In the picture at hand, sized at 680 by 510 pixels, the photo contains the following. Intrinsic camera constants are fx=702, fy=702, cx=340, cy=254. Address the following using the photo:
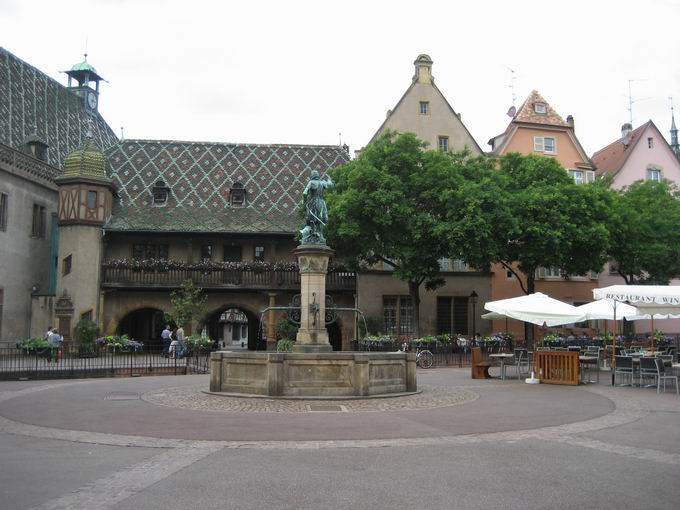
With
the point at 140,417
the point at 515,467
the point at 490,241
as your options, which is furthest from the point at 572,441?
the point at 490,241

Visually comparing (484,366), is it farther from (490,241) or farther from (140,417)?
(140,417)

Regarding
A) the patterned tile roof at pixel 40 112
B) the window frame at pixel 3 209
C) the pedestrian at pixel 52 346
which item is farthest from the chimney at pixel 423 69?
the pedestrian at pixel 52 346

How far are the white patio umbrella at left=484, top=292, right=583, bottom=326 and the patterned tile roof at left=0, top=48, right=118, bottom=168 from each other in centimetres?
2649

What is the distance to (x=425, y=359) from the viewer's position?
28203 mm

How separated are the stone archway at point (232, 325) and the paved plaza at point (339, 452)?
22.4m

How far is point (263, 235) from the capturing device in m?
38.9

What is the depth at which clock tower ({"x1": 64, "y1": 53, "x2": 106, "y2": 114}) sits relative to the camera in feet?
159

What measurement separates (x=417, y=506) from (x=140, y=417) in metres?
7.49

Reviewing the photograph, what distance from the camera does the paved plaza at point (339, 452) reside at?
23.3 ft

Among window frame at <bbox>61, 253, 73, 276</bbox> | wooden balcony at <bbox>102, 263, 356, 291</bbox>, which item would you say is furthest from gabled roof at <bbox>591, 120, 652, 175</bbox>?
window frame at <bbox>61, 253, 73, 276</bbox>

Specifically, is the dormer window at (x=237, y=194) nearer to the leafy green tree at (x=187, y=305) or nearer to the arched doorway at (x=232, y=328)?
the leafy green tree at (x=187, y=305)

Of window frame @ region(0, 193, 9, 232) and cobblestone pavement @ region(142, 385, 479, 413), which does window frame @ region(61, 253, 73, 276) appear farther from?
cobblestone pavement @ region(142, 385, 479, 413)

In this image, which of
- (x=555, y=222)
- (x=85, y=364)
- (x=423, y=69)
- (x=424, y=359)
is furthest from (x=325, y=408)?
(x=423, y=69)

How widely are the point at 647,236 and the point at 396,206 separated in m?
15.3
